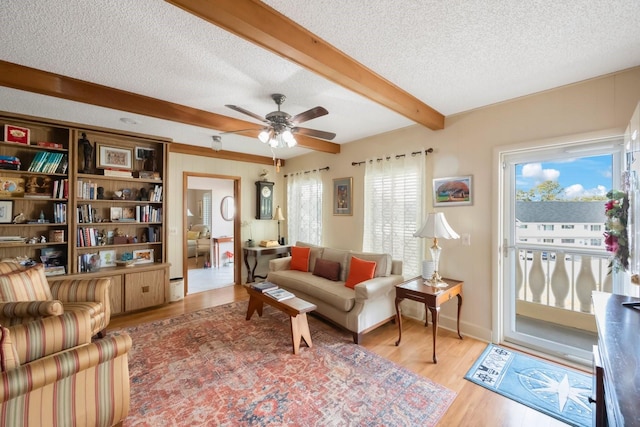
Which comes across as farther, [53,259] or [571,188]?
[53,259]

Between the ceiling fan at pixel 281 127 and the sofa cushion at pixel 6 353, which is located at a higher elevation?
the ceiling fan at pixel 281 127

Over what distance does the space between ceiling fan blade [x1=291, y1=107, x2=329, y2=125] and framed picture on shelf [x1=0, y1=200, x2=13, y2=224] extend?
3465 mm

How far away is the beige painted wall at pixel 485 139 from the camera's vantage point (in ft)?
7.11

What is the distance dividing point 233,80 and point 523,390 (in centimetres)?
339

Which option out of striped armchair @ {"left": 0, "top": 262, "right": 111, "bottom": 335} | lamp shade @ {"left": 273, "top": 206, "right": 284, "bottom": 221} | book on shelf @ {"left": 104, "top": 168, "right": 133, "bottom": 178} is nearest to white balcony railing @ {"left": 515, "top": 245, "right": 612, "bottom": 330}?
lamp shade @ {"left": 273, "top": 206, "right": 284, "bottom": 221}

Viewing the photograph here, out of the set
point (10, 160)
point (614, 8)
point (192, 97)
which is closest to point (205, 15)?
point (192, 97)

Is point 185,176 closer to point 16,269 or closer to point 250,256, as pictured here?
point 250,256

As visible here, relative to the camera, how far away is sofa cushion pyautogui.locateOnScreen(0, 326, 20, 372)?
1.30 metres

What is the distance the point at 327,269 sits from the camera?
3.68 metres

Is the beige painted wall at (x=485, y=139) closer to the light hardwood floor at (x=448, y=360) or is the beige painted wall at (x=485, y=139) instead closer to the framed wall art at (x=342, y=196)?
the light hardwood floor at (x=448, y=360)

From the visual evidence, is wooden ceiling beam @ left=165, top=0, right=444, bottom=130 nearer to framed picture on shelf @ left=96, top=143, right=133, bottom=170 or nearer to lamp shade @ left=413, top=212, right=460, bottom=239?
lamp shade @ left=413, top=212, right=460, bottom=239

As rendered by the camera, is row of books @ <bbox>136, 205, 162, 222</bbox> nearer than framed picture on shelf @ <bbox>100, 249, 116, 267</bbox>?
No

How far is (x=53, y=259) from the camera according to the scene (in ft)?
10.8

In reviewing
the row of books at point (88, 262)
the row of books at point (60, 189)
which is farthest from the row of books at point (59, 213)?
the row of books at point (88, 262)
